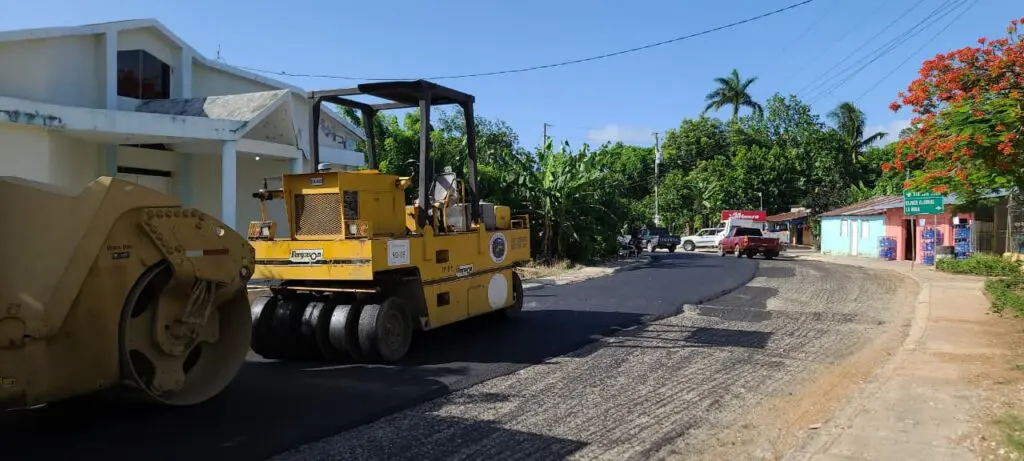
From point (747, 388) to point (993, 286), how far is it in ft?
37.9

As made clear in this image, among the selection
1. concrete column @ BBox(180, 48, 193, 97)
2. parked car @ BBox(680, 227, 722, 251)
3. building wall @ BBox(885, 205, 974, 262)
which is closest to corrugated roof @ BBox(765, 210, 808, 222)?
parked car @ BBox(680, 227, 722, 251)

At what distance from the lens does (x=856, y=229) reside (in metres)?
37.6

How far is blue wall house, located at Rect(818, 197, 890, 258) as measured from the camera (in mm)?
34625

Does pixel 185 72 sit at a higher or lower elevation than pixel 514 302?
higher

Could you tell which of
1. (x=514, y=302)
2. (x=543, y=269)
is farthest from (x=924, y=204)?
(x=514, y=302)

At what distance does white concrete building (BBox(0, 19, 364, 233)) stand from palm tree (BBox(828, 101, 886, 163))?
48784 millimetres

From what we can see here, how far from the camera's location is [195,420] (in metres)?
5.70

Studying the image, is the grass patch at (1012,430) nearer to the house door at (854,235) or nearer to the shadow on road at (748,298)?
the shadow on road at (748,298)

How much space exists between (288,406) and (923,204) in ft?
72.4

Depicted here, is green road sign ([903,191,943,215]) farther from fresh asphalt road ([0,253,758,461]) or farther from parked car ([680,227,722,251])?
parked car ([680,227,722,251])

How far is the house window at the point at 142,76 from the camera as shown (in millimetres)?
16578

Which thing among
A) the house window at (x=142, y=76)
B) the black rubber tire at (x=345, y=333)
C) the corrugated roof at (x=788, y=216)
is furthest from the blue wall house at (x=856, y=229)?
the black rubber tire at (x=345, y=333)

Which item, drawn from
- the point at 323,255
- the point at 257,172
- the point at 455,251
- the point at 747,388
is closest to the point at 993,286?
the point at 747,388

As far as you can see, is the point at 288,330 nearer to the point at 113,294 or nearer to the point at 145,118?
the point at 113,294
